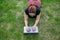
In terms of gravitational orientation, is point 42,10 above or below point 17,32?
above

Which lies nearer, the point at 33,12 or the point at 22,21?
the point at 33,12

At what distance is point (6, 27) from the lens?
2.73 m

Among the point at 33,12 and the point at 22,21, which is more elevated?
the point at 33,12

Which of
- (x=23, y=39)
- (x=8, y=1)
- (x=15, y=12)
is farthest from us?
(x=8, y=1)

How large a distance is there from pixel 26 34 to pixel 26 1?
0.74 m

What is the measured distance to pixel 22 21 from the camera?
9.18 feet

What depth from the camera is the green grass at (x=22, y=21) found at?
8.47ft

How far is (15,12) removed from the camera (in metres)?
2.95

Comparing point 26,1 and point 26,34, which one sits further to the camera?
point 26,1

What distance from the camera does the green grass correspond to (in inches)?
102

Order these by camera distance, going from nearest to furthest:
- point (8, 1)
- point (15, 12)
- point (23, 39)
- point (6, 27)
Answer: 1. point (23, 39)
2. point (6, 27)
3. point (15, 12)
4. point (8, 1)

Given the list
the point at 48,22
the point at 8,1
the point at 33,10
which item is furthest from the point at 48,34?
the point at 8,1

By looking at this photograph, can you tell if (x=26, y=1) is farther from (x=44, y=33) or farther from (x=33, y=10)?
(x=44, y=33)

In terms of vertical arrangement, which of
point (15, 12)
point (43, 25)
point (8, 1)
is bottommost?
point (43, 25)
